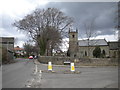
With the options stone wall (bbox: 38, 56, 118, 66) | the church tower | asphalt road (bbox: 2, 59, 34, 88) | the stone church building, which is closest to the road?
asphalt road (bbox: 2, 59, 34, 88)

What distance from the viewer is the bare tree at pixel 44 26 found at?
140 ft

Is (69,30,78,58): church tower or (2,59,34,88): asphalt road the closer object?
(2,59,34,88): asphalt road

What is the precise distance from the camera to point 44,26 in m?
43.8

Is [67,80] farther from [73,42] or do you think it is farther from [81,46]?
[81,46]

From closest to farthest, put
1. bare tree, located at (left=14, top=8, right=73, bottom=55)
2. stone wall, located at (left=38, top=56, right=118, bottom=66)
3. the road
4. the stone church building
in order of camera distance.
→ 1. the road
2. stone wall, located at (left=38, top=56, right=118, bottom=66)
3. bare tree, located at (left=14, top=8, right=73, bottom=55)
4. the stone church building

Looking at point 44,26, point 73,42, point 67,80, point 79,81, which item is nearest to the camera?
point 79,81

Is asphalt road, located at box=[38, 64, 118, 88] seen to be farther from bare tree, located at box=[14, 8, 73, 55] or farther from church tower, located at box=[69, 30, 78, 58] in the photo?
church tower, located at box=[69, 30, 78, 58]

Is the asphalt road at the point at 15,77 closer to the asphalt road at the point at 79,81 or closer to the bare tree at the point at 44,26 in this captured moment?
the asphalt road at the point at 79,81

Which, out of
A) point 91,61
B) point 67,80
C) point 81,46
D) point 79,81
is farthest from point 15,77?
point 81,46

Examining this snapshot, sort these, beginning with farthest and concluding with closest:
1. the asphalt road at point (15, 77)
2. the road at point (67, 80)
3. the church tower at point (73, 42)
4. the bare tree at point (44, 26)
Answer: the church tower at point (73, 42) → the bare tree at point (44, 26) → the asphalt road at point (15, 77) → the road at point (67, 80)

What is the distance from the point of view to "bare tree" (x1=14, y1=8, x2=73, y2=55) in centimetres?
4262

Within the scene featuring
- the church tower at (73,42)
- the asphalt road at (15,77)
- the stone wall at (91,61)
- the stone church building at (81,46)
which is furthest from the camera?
the stone church building at (81,46)

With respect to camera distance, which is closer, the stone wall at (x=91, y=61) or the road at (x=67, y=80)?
the road at (x=67, y=80)

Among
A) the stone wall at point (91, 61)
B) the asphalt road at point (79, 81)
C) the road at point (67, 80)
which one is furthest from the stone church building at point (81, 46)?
the asphalt road at point (79, 81)
